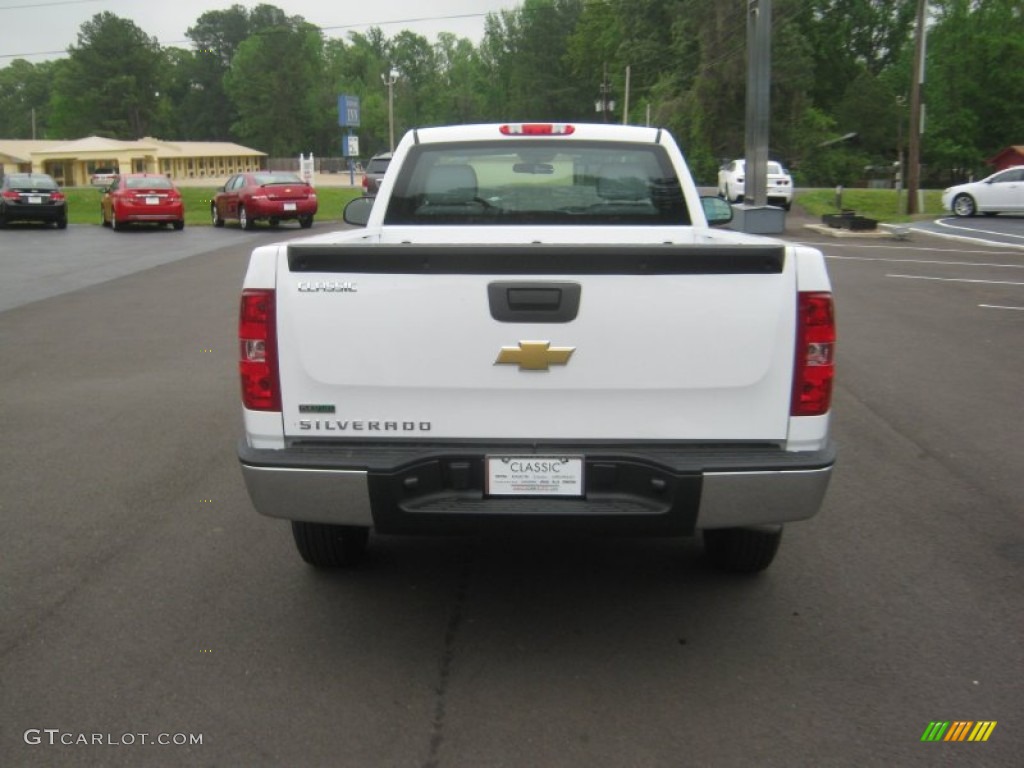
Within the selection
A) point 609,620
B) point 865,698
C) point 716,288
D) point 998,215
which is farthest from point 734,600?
point 998,215

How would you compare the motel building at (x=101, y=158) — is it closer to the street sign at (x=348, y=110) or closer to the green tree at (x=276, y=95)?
the green tree at (x=276, y=95)

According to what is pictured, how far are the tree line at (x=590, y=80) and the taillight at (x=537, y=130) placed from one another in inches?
2236

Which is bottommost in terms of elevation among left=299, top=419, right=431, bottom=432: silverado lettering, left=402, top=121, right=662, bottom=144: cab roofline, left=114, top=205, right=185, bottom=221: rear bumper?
left=299, top=419, right=431, bottom=432: silverado lettering

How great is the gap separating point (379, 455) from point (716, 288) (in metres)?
1.28

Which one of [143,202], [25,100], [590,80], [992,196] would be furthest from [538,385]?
[25,100]

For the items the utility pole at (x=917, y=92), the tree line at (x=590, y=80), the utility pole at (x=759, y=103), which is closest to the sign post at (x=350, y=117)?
the tree line at (x=590, y=80)

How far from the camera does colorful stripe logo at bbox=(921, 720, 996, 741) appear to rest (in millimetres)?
3338

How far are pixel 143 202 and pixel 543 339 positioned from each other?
28022mm

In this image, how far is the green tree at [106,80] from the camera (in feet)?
400

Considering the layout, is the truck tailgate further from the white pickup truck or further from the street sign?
the street sign

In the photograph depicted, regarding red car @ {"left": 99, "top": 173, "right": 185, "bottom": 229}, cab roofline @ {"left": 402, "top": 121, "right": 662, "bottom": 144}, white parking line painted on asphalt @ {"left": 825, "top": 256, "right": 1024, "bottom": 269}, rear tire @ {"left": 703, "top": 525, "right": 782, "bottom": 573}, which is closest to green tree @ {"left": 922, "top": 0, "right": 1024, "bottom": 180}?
white parking line painted on asphalt @ {"left": 825, "top": 256, "right": 1024, "bottom": 269}

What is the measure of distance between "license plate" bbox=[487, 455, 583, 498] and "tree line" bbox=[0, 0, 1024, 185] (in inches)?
2340

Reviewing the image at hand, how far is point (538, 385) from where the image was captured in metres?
3.74

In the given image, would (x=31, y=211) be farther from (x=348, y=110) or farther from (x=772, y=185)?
(x=348, y=110)
